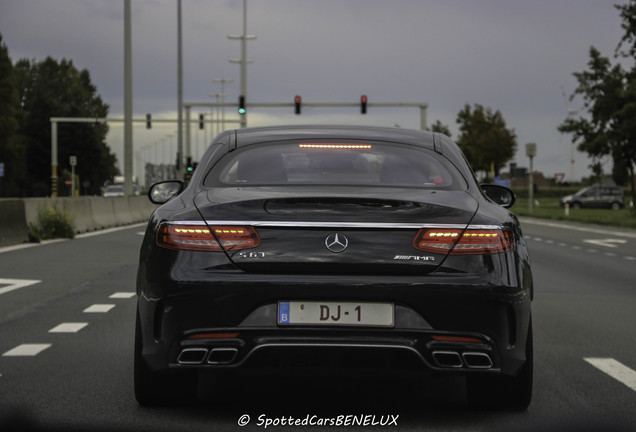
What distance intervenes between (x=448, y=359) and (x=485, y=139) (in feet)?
280

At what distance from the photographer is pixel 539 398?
19.1ft

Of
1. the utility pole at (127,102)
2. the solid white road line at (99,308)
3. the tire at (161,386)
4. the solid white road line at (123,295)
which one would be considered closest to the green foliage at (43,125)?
the utility pole at (127,102)

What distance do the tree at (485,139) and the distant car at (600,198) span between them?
55.1ft

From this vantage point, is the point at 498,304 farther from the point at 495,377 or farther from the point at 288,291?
the point at 288,291

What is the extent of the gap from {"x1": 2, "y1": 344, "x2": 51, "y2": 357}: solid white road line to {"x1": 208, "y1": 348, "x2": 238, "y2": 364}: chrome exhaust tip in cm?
275

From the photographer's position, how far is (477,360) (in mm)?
4914

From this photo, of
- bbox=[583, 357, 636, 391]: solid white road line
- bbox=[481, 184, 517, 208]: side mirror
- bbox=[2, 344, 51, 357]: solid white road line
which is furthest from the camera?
bbox=[2, 344, 51, 357]: solid white road line

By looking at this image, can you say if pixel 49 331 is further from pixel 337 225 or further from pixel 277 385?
pixel 337 225

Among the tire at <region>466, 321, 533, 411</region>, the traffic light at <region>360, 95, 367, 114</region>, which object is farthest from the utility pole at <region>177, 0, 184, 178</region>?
the tire at <region>466, 321, 533, 411</region>

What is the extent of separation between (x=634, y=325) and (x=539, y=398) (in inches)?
148

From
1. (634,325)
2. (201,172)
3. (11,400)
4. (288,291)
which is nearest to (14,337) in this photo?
(11,400)

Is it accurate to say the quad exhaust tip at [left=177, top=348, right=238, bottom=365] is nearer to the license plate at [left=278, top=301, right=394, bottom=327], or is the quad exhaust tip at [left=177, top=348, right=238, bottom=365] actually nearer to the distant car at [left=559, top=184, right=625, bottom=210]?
the license plate at [left=278, top=301, right=394, bottom=327]

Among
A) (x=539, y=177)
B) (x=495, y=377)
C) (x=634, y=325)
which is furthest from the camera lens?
(x=539, y=177)

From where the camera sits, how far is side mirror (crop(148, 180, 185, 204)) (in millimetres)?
7090
